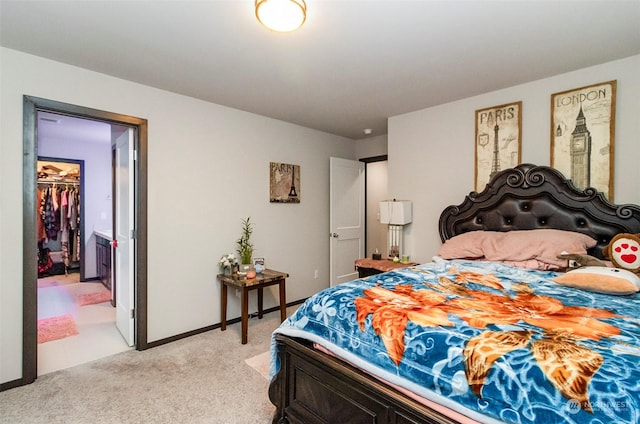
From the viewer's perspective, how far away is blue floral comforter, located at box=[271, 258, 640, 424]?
0.91 meters

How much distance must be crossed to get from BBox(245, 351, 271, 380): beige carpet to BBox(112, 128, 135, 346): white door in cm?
123

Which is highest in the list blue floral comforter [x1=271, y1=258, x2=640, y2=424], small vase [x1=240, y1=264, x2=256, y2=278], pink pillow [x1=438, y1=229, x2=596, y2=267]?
pink pillow [x1=438, y1=229, x2=596, y2=267]

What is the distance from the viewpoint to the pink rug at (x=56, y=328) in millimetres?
3213

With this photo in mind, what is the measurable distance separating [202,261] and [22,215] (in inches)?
59.8

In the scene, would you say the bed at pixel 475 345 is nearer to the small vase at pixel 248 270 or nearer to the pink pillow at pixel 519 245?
the pink pillow at pixel 519 245

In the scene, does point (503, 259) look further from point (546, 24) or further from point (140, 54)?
point (140, 54)

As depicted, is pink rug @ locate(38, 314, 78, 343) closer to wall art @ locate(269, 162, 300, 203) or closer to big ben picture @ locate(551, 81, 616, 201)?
wall art @ locate(269, 162, 300, 203)

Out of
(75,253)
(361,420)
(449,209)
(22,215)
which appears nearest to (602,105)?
(449,209)

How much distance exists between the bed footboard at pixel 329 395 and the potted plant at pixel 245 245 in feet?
5.58

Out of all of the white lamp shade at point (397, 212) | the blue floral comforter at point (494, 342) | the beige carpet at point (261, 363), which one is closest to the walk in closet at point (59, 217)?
the beige carpet at point (261, 363)

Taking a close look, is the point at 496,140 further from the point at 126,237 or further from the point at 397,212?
the point at 126,237

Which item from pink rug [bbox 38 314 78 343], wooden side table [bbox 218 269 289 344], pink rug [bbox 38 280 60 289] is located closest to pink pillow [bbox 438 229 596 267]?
wooden side table [bbox 218 269 289 344]

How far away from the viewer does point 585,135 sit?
260cm

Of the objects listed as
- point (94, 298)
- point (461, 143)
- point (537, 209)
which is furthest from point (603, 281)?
point (94, 298)
